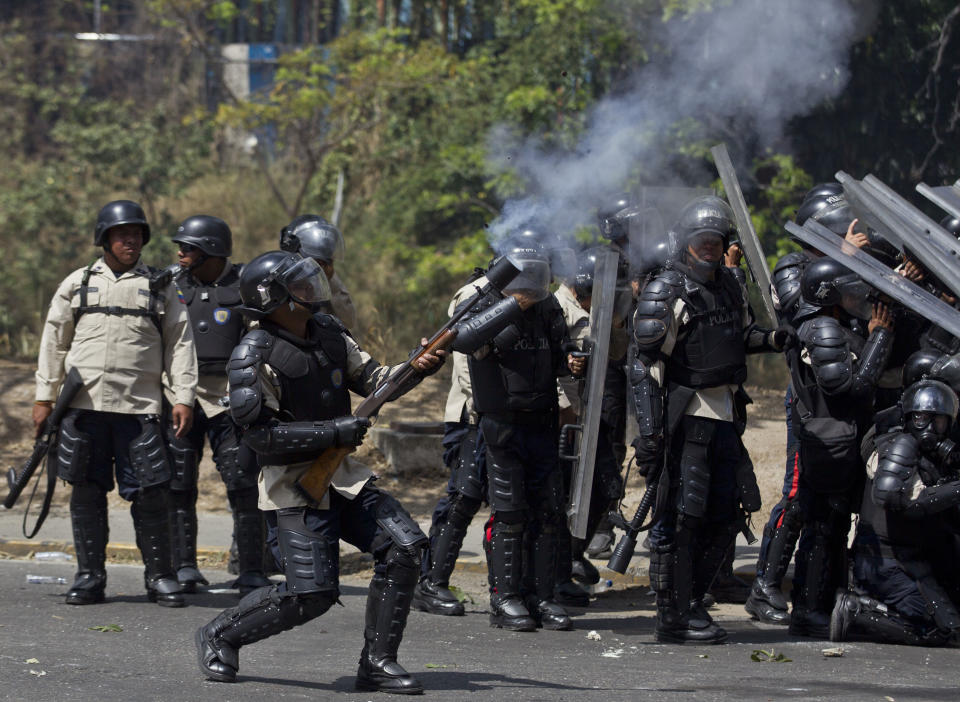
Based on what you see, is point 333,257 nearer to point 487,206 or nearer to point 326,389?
point 326,389

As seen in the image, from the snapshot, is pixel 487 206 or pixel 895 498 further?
pixel 487 206

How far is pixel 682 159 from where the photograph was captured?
1267 cm

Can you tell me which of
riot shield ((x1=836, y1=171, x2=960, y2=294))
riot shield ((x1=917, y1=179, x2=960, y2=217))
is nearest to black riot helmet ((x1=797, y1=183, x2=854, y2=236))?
riot shield ((x1=836, y1=171, x2=960, y2=294))

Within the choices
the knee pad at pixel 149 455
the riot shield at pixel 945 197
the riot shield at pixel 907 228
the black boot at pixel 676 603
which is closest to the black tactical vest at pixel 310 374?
the black boot at pixel 676 603

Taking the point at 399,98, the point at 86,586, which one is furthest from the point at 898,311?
the point at 399,98

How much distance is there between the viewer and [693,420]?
6.36 meters

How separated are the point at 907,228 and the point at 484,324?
2.51 meters

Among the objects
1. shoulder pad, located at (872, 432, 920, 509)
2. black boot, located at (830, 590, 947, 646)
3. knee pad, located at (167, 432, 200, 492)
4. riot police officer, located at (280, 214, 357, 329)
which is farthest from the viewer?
knee pad, located at (167, 432, 200, 492)

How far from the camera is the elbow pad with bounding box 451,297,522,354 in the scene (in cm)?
566

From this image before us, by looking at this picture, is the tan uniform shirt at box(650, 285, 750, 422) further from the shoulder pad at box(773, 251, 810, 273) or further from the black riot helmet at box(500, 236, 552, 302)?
the shoulder pad at box(773, 251, 810, 273)

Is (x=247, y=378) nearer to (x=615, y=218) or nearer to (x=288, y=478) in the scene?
(x=288, y=478)

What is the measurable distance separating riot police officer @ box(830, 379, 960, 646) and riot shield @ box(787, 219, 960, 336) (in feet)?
1.02

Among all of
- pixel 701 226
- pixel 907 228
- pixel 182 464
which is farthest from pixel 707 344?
pixel 182 464

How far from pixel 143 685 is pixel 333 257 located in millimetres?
2905
